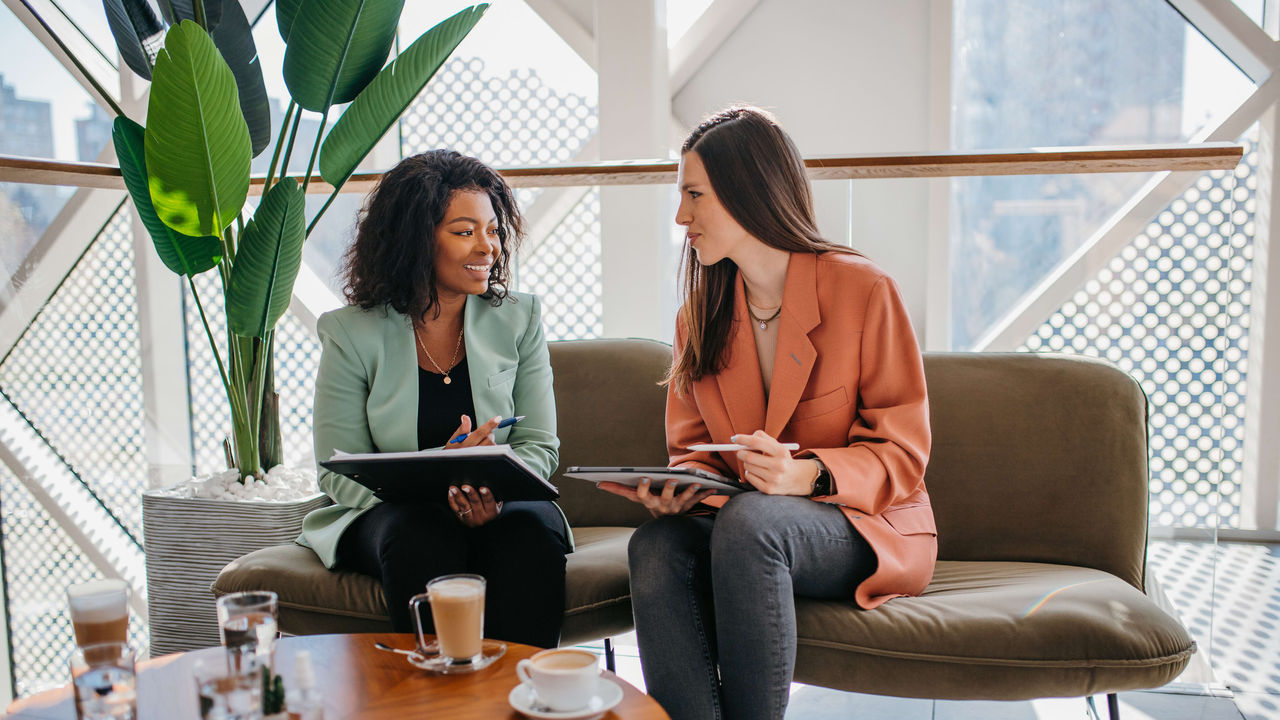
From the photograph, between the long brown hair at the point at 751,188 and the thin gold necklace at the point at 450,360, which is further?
the thin gold necklace at the point at 450,360

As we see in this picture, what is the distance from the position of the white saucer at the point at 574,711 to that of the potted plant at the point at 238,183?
1.19 metres

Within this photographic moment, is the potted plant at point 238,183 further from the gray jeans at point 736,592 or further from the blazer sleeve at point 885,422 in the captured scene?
the blazer sleeve at point 885,422

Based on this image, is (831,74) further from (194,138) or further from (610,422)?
(194,138)

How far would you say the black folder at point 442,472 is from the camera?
134 centimetres

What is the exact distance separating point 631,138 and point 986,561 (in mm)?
1977

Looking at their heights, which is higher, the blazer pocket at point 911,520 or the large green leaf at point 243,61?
the large green leaf at point 243,61

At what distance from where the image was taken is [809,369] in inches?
61.1

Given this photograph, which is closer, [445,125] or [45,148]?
[45,148]

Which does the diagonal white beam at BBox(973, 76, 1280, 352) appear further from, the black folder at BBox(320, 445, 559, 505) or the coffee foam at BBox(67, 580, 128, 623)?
the coffee foam at BBox(67, 580, 128, 623)

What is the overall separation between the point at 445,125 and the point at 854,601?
341cm

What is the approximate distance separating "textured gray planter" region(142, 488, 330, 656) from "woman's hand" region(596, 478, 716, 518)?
91 cm

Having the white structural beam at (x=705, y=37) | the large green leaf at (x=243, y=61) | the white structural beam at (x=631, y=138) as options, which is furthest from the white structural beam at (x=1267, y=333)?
the large green leaf at (x=243, y=61)

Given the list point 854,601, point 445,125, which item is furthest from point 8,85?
point 854,601

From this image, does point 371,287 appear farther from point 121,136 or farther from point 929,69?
point 929,69
